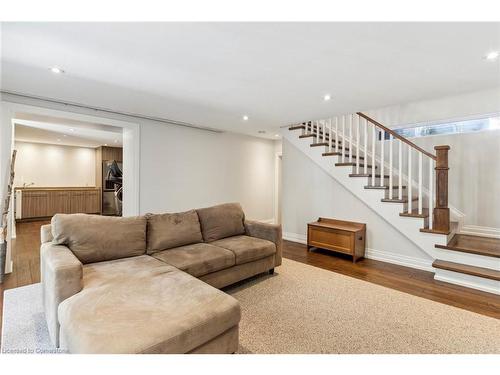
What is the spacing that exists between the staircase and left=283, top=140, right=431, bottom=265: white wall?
0.15 m

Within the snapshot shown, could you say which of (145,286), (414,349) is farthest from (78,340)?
(414,349)

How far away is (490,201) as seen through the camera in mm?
3586

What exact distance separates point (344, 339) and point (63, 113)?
4163 mm

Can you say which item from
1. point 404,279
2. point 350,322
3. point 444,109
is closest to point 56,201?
point 350,322

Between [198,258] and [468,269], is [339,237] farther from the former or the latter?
[198,258]

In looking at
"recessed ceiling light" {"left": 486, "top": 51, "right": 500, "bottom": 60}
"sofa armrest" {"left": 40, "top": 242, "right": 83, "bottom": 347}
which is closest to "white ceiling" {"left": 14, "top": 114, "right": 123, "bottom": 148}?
"sofa armrest" {"left": 40, "top": 242, "right": 83, "bottom": 347}

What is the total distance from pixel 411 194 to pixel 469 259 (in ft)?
3.29

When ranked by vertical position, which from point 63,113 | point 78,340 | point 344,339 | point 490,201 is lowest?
point 344,339

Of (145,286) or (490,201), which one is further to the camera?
(490,201)

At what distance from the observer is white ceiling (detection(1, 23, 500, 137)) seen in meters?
1.71

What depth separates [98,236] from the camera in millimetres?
2307

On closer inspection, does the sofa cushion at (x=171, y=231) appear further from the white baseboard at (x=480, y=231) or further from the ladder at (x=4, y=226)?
the white baseboard at (x=480, y=231)

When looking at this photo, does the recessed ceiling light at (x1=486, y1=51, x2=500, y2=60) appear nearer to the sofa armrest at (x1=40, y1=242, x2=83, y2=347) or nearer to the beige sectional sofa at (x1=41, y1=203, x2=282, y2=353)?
the beige sectional sofa at (x1=41, y1=203, x2=282, y2=353)

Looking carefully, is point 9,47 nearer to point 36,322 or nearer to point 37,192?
point 36,322
